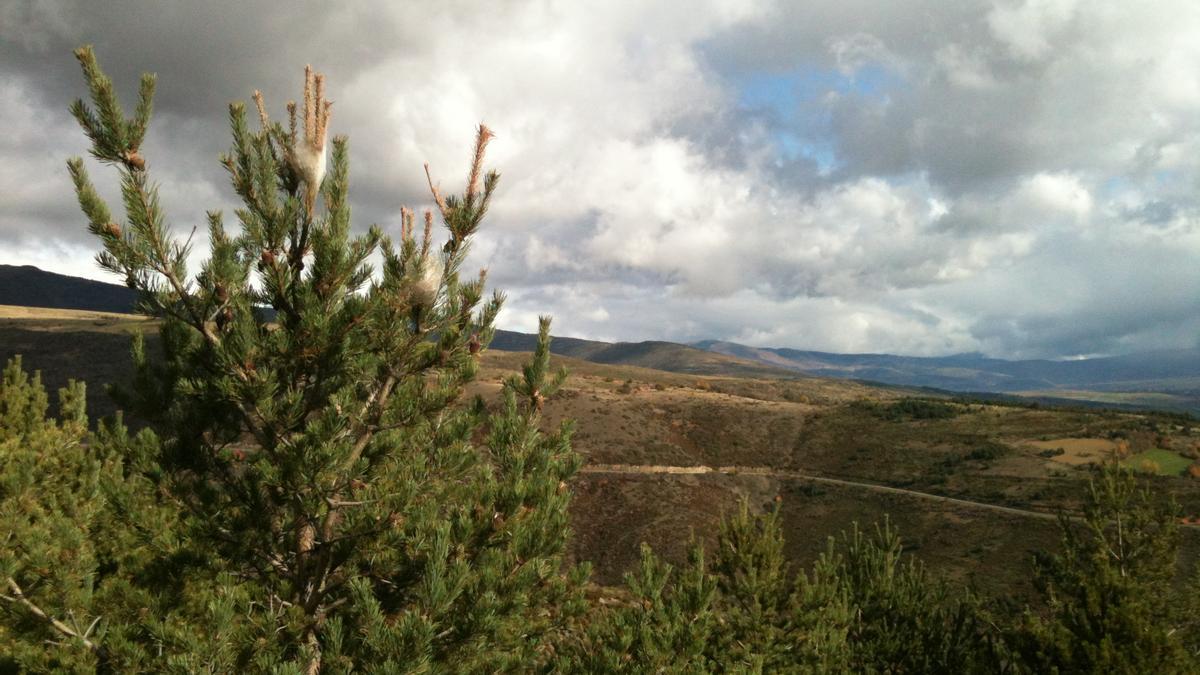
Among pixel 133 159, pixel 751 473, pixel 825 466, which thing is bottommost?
pixel 751 473

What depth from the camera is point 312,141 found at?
5848 mm

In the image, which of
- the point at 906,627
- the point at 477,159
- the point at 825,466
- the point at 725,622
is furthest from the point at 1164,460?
the point at 477,159

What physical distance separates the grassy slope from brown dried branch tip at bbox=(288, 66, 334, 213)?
2602cm

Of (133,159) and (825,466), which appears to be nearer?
(133,159)

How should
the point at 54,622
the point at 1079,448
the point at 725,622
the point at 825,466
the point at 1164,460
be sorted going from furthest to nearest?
the point at 825,466, the point at 1079,448, the point at 1164,460, the point at 725,622, the point at 54,622

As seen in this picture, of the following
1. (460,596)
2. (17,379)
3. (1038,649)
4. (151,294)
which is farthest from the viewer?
(17,379)

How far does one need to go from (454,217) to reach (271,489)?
10.3 ft

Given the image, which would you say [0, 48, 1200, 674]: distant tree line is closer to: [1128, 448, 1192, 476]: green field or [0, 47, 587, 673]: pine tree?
[0, 47, 587, 673]: pine tree

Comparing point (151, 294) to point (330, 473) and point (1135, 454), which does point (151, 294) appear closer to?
point (330, 473)

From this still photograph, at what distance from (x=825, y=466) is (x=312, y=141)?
71.0 meters

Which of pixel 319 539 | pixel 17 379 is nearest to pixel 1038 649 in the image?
pixel 319 539

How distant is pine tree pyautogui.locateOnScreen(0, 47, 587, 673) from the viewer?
203 inches

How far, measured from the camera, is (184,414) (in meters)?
A: 6.18

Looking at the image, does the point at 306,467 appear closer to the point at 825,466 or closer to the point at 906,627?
the point at 906,627
